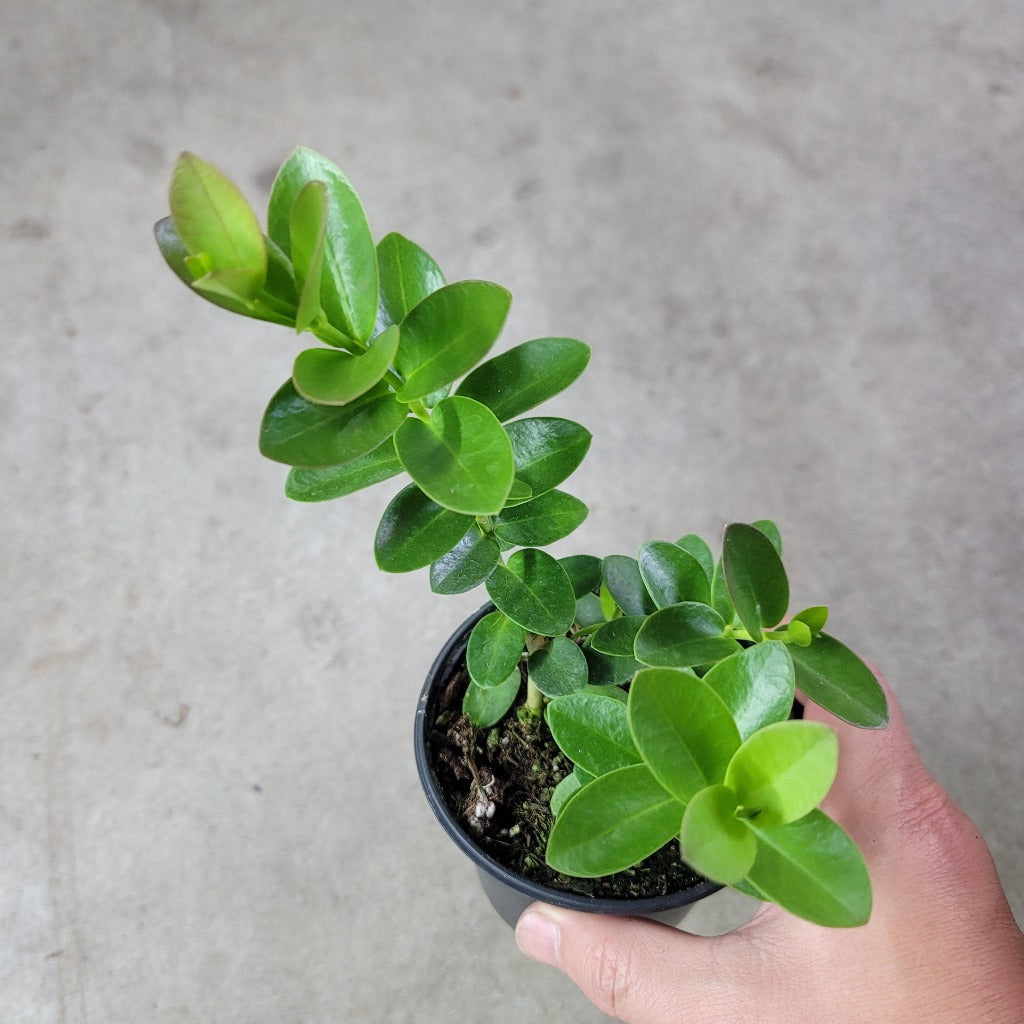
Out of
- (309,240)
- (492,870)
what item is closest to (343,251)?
(309,240)

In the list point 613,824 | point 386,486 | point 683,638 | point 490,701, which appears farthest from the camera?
point 386,486

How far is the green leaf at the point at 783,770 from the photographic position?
56cm

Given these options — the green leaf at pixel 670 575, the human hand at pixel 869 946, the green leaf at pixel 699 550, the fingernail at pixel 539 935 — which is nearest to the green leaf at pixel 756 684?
the green leaf at pixel 670 575

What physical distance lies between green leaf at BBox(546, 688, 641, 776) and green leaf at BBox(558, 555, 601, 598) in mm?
182

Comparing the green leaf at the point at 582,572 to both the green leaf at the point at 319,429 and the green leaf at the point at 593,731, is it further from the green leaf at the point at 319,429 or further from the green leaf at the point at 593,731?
the green leaf at the point at 319,429

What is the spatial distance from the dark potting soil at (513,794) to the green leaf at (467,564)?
0.30 m

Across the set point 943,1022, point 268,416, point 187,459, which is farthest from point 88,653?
point 943,1022

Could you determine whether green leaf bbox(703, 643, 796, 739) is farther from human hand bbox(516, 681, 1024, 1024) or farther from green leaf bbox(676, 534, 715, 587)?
human hand bbox(516, 681, 1024, 1024)

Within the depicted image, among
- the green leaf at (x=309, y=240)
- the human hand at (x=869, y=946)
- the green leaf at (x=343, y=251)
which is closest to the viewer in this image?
the green leaf at (x=309, y=240)

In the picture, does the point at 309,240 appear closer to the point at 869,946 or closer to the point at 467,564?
the point at 467,564

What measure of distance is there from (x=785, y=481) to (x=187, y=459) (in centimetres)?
111

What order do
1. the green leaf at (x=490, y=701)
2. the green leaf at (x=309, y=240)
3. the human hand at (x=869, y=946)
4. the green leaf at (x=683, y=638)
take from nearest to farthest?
the green leaf at (x=309, y=240)
the green leaf at (x=683, y=638)
the human hand at (x=869, y=946)
the green leaf at (x=490, y=701)

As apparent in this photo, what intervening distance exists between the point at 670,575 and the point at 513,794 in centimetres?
35

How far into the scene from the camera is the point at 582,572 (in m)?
0.92
